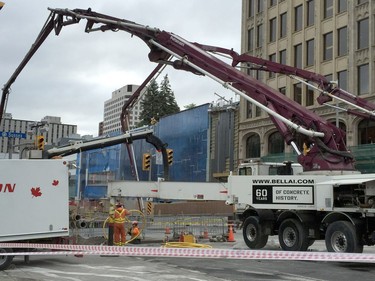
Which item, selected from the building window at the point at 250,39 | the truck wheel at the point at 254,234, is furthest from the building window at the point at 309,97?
the truck wheel at the point at 254,234

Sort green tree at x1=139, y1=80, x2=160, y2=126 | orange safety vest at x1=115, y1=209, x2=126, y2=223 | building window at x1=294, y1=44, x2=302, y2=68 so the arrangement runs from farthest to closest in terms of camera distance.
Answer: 1. green tree at x1=139, y1=80, x2=160, y2=126
2. building window at x1=294, y1=44, x2=302, y2=68
3. orange safety vest at x1=115, y1=209, x2=126, y2=223

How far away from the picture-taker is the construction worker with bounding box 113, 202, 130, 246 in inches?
671

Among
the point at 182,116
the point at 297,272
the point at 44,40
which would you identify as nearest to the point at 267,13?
the point at 182,116

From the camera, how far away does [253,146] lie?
152ft

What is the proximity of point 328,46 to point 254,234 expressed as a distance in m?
25.4

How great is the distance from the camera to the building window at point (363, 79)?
35.4 m

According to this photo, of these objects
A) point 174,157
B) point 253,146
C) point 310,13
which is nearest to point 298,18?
point 310,13

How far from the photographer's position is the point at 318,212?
15.5 meters

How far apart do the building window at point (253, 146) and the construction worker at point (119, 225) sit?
29.2 meters

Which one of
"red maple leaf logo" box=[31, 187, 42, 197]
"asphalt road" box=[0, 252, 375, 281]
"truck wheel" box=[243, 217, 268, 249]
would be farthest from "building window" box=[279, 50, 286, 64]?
"red maple leaf logo" box=[31, 187, 42, 197]

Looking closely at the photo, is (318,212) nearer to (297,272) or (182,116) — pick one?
(297,272)

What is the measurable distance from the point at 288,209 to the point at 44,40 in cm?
1257

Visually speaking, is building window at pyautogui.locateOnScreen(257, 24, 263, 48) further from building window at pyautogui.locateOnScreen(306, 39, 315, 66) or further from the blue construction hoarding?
the blue construction hoarding

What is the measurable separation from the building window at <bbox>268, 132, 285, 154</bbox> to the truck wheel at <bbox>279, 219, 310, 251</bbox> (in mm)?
26452
